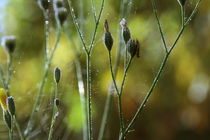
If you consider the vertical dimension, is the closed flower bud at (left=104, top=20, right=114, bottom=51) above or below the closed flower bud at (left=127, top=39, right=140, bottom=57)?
above

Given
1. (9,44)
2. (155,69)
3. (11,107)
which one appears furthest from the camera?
(155,69)

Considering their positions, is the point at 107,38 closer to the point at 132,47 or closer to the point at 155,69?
the point at 132,47

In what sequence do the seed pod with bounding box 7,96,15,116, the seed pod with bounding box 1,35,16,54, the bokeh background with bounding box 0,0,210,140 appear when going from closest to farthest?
the seed pod with bounding box 7,96,15,116 → the seed pod with bounding box 1,35,16,54 → the bokeh background with bounding box 0,0,210,140

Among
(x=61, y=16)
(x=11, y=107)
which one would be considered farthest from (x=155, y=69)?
(x=11, y=107)

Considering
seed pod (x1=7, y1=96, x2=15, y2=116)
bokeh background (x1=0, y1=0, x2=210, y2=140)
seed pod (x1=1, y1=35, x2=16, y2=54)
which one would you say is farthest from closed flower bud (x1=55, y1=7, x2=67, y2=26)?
bokeh background (x1=0, y1=0, x2=210, y2=140)

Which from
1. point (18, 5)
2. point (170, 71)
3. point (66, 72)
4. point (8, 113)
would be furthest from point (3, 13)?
point (8, 113)

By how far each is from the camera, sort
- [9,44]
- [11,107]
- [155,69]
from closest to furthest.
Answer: [11,107] → [9,44] → [155,69]

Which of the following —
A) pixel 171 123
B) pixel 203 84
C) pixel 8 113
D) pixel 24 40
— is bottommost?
pixel 171 123

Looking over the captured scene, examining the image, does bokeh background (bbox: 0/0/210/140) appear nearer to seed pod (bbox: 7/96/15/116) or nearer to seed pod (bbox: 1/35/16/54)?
seed pod (bbox: 1/35/16/54)

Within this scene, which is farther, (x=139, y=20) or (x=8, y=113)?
(x=139, y=20)

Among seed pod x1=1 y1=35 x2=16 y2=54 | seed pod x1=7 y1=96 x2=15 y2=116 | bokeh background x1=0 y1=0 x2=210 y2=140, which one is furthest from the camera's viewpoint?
bokeh background x1=0 y1=0 x2=210 y2=140

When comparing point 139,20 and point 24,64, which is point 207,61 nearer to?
point 139,20
